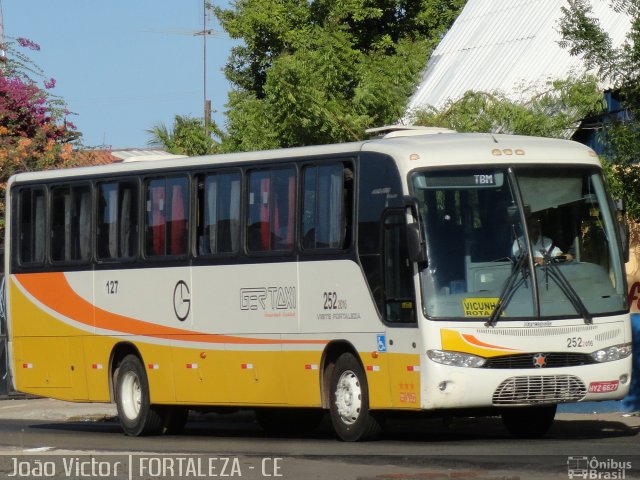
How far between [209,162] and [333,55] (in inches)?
418

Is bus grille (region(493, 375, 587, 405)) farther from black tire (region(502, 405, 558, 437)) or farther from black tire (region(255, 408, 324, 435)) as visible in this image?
black tire (region(255, 408, 324, 435))

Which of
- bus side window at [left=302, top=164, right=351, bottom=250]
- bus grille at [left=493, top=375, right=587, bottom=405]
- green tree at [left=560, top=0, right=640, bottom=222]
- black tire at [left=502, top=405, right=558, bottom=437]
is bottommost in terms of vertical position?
black tire at [left=502, top=405, right=558, bottom=437]

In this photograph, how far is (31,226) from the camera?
815 inches

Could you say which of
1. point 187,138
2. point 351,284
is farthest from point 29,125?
point 351,284

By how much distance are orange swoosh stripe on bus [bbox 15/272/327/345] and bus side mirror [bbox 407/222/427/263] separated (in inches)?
129

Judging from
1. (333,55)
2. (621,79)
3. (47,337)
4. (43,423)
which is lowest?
(43,423)

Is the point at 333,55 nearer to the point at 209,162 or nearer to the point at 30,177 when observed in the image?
the point at 30,177

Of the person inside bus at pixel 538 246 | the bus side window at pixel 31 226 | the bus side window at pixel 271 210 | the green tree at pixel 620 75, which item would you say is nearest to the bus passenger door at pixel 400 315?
the person inside bus at pixel 538 246

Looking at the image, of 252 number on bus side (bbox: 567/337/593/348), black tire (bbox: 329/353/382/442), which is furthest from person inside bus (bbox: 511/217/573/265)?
black tire (bbox: 329/353/382/442)

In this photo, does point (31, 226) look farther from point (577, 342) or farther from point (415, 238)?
point (577, 342)

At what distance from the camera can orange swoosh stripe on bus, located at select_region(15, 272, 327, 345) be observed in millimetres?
18105

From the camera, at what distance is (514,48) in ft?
96.7

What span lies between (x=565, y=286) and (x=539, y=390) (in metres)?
1.11

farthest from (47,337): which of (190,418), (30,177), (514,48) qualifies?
(514,48)
